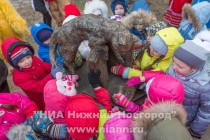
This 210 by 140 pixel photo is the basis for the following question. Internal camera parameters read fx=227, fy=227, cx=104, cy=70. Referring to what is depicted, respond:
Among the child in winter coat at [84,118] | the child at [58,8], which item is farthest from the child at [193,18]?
the child at [58,8]

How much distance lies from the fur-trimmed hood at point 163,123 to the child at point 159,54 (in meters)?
0.80

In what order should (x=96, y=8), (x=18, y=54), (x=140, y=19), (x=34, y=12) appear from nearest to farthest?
(x=18, y=54) → (x=140, y=19) → (x=96, y=8) → (x=34, y=12)

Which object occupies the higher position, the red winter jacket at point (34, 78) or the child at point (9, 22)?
the child at point (9, 22)

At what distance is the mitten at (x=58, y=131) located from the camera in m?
1.58

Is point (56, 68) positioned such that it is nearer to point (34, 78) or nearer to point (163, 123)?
point (34, 78)

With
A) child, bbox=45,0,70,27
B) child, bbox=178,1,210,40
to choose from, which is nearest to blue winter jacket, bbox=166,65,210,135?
child, bbox=178,1,210,40

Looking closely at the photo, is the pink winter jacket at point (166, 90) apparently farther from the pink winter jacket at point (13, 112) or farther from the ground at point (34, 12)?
the ground at point (34, 12)

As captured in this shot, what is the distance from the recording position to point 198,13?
263 cm

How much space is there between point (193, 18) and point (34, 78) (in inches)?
73.4

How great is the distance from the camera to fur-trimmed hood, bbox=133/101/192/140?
1.12 m

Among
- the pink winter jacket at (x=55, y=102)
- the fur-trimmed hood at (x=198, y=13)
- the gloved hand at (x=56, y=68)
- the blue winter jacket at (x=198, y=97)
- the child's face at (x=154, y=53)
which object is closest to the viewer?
the pink winter jacket at (x=55, y=102)

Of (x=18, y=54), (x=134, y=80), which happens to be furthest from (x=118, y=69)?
(x=18, y=54)

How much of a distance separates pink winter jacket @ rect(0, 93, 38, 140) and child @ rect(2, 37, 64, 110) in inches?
12.3

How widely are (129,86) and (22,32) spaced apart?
1870 millimetres
